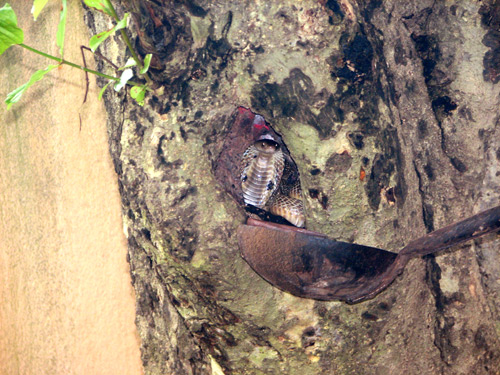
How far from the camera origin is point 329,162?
1005 mm

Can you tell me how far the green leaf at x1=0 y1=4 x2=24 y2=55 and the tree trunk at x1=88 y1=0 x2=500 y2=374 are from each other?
0.81 feet

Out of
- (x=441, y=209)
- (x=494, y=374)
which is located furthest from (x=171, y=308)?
(x=494, y=374)

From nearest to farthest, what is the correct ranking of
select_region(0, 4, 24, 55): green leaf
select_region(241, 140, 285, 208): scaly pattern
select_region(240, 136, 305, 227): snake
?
select_region(0, 4, 24, 55): green leaf < select_region(240, 136, 305, 227): snake < select_region(241, 140, 285, 208): scaly pattern

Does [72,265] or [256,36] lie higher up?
[256,36]

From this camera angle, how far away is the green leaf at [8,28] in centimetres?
75

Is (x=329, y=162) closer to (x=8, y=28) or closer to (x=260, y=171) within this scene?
(x=260, y=171)

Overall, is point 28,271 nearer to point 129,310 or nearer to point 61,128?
point 129,310

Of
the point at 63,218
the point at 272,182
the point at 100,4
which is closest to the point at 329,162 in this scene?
the point at 272,182

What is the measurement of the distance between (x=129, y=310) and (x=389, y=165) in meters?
1.10

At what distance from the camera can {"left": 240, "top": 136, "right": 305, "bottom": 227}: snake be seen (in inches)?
49.8

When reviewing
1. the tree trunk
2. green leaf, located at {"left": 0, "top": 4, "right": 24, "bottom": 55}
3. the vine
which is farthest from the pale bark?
green leaf, located at {"left": 0, "top": 4, "right": 24, "bottom": 55}

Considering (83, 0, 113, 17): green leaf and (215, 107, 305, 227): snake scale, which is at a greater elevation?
(83, 0, 113, 17): green leaf

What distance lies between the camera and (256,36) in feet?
3.35

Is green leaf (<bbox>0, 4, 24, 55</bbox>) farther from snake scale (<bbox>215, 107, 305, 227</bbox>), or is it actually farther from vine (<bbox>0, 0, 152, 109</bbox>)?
snake scale (<bbox>215, 107, 305, 227</bbox>)
